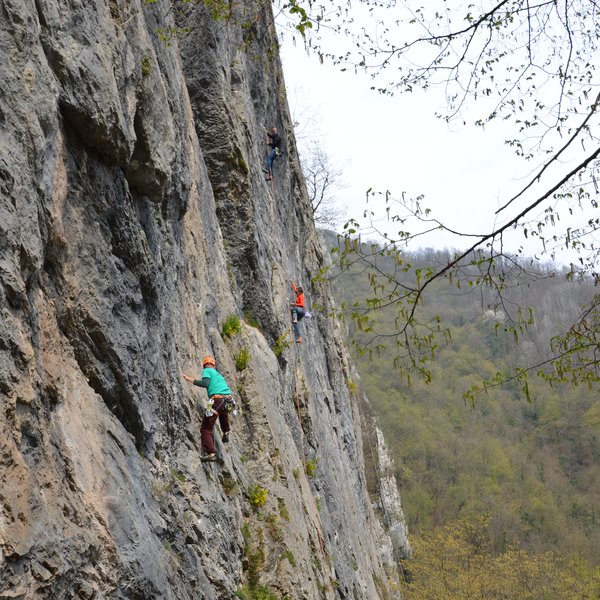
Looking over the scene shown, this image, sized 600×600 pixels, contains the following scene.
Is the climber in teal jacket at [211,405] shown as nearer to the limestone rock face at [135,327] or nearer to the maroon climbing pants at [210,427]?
the maroon climbing pants at [210,427]

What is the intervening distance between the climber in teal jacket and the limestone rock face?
15cm

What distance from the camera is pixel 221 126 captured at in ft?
39.3

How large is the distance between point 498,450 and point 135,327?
7009 centimetres

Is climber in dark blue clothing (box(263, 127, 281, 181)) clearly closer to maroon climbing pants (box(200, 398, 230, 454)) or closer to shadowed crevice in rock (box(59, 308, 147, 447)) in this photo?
maroon climbing pants (box(200, 398, 230, 454))

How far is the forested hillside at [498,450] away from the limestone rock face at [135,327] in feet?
130

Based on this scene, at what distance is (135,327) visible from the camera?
20.2 ft

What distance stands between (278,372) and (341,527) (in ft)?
15.7

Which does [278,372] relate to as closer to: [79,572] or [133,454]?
[133,454]

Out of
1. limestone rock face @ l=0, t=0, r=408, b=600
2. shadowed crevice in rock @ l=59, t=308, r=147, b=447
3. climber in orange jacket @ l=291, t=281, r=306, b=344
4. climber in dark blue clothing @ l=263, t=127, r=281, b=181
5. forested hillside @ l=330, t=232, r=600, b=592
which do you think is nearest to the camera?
limestone rock face @ l=0, t=0, r=408, b=600

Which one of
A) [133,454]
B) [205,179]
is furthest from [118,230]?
[205,179]

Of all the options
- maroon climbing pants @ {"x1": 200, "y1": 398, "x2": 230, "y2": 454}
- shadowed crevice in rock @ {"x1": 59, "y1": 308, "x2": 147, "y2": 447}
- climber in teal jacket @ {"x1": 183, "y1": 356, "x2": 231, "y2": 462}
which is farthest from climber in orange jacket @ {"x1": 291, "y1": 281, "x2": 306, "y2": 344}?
shadowed crevice in rock @ {"x1": 59, "y1": 308, "x2": 147, "y2": 447}

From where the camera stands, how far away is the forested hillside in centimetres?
5669

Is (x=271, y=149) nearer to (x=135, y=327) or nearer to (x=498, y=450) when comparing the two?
(x=135, y=327)

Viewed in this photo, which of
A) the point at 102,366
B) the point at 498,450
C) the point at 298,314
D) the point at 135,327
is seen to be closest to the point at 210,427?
the point at 135,327
